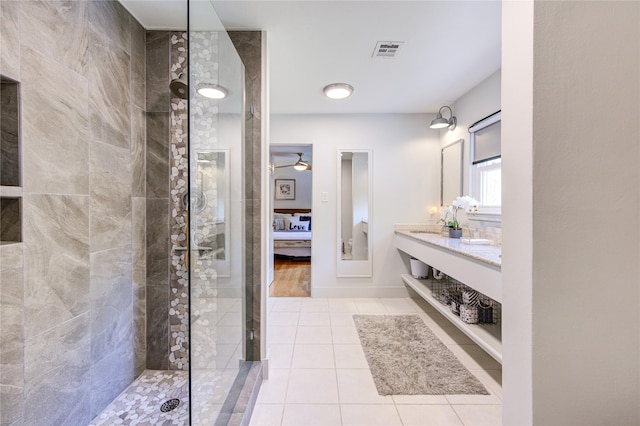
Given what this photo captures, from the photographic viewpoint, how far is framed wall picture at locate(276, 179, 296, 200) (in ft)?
23.4

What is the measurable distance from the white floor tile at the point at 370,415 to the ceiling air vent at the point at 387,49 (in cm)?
231

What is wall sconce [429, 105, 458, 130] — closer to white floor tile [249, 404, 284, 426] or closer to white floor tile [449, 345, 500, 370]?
white floor tile [449, 345, 500, 370]

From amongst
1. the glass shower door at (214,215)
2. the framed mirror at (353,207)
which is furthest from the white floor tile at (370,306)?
the glass shower door at (214,215)

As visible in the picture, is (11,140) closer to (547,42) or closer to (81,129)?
(81,129)

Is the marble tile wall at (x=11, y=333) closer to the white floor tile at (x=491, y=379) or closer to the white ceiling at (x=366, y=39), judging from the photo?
the white ceiling at (x=366, y=39)

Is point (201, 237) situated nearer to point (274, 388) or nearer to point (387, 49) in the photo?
point (274, 388)

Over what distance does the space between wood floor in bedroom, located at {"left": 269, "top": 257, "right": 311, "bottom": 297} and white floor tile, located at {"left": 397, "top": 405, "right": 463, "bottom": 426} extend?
2.03 m

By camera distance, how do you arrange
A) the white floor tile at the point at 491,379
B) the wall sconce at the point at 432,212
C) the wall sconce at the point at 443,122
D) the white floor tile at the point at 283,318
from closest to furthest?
the white floor tile at the point at 491,379, the white floor tile at the point at 283,318, the wall sconce at the point at 443,122, the wall sconce at the point at 432,212

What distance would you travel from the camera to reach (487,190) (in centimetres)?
256

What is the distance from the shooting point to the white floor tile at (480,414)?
138cm

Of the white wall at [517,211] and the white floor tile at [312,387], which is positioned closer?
the white wall at [517,211]

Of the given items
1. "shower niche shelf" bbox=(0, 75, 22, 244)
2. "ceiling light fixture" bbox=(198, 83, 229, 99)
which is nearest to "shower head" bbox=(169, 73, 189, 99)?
"ceiling light fixture" bbox=(198, 83, 229, 99)

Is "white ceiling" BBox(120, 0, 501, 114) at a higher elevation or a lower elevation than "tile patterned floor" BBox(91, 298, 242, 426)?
higher

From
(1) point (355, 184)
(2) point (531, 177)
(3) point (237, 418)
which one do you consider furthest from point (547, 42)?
(1) point (355, 184)
